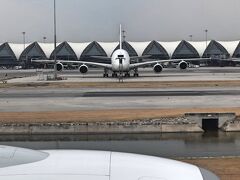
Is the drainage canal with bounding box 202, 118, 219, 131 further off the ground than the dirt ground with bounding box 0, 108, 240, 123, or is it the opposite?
the dirt ground with bounding box 0, 108, 240, 123

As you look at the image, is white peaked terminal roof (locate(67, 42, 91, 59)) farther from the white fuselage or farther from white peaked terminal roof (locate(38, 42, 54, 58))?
the white fuselage

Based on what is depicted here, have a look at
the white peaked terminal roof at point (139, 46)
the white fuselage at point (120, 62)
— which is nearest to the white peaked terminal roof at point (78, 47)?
the white peaked terminal roof at point (139, 46)

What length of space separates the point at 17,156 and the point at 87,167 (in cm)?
59

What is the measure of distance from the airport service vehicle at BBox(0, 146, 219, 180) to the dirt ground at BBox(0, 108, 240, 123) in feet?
62.5

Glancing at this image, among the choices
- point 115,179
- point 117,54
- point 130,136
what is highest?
point 117,54

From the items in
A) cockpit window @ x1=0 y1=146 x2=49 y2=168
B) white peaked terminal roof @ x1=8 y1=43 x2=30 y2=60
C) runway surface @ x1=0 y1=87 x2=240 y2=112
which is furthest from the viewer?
white peaked terminal roof @ x1=8 y1=43 x2=30 y2=60

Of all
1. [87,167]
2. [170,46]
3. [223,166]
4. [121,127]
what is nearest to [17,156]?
[87,167]

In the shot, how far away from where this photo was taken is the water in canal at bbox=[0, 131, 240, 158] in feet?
53.9

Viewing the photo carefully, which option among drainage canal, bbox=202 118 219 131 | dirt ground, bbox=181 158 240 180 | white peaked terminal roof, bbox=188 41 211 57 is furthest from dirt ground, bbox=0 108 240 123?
white peaked terminal roof, bbox=188 41 211 57

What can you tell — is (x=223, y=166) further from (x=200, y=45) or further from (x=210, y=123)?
(x=200, y=45)

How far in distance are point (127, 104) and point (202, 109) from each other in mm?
5669

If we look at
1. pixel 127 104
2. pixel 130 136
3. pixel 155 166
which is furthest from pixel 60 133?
pixel 155 166

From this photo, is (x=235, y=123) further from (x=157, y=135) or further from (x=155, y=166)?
(x=155, y=166)

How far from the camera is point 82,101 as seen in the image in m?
33.1
